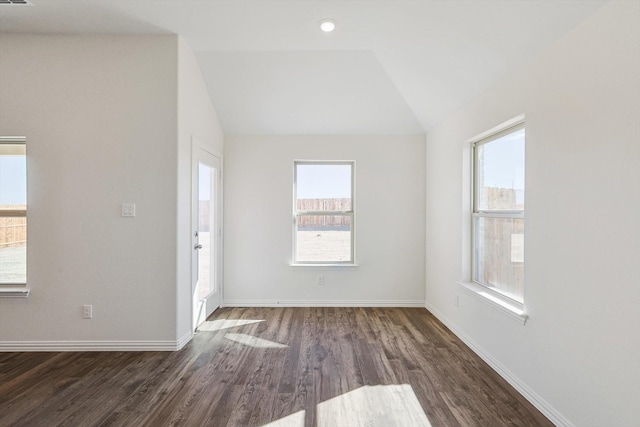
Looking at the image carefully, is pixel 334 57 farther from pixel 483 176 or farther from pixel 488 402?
pixel 488 402

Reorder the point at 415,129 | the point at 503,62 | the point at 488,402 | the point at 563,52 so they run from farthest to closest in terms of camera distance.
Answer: the point at 415,129 < the point at 503,62 < the point at 488,402 < the point at 563,52

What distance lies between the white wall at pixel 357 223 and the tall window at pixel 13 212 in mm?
2005

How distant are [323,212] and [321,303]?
3.92 feet

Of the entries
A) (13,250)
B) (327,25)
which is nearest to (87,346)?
(13,250)

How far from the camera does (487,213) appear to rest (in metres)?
3.11

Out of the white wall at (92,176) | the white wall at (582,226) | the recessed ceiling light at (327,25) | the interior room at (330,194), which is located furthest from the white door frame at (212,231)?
the white wall at (582,226)

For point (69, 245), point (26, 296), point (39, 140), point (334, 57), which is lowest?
point (26, 296)

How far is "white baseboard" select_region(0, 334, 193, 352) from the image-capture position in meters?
3.04

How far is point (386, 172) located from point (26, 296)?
3.97 m

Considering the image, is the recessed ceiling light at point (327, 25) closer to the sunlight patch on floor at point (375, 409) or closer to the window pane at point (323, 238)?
the window pane at point (323, 238)

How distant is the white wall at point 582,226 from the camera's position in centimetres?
163

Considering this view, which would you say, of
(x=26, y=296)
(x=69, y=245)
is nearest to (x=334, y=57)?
(x=69, y=245)

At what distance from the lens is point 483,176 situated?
3.26 m

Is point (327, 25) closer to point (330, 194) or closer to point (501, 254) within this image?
point (330, 194)
